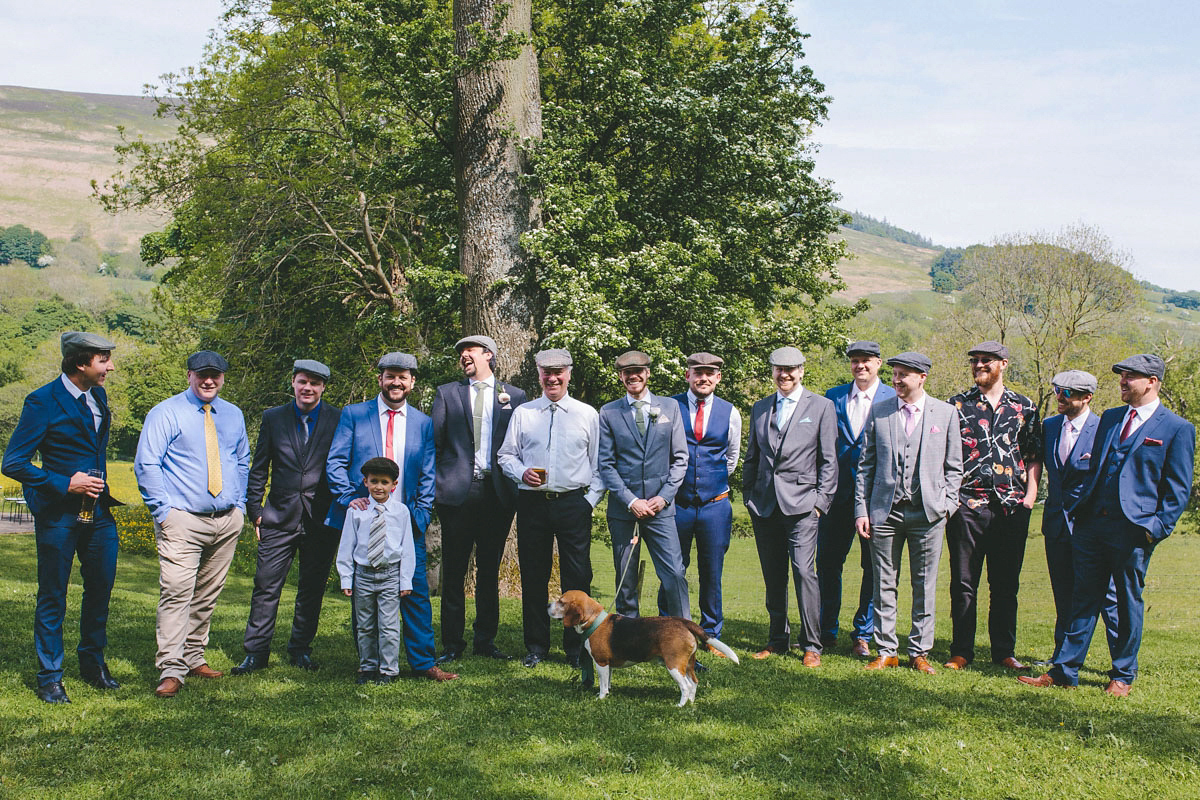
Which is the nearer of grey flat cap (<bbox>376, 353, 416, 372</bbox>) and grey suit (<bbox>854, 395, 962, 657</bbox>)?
grey flat cap (<bbox>376, 353, 416, 372</bbox>)

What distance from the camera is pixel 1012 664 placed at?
25.0 ft

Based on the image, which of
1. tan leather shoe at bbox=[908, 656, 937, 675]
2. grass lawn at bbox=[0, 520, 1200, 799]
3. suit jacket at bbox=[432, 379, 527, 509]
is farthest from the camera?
suit jacket at bbox=[432, 379, 527, 509]

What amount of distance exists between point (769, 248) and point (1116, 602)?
9416mm

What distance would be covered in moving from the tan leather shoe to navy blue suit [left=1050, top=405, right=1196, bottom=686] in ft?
2.95

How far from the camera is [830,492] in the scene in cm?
760

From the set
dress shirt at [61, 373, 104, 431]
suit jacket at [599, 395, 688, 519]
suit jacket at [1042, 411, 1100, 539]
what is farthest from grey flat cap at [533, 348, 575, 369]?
suit jacket at [1042, 411, 1100, 539]

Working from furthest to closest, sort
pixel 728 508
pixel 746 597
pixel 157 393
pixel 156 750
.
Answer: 1. pixel 157 393
2. pixel 746 597
3. pixel 728 508
4. pixel 156 750

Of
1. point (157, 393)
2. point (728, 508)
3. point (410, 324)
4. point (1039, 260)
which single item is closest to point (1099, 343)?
point (1039, 260)

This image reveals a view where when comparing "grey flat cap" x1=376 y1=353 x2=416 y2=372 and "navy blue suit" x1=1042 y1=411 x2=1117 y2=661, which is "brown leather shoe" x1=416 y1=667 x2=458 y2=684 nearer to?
"grey flat cap" x1=376 y1=353 x2=416 y2=372

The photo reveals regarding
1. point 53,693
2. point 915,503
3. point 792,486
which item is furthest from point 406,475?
point 915,503

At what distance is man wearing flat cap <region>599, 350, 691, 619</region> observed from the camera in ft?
23.5

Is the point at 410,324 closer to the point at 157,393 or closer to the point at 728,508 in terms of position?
the point at 728,508

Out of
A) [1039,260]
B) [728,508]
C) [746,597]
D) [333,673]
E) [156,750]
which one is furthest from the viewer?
[1039,260]

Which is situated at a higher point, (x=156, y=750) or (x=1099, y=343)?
(x=1099, y=343)
